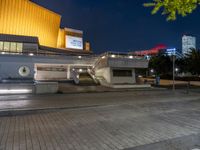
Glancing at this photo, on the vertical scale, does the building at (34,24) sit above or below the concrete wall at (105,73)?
above

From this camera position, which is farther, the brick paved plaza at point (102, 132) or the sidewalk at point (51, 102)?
the sidewalk at point (51, 102)

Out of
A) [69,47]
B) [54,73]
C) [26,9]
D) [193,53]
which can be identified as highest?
[26,9]

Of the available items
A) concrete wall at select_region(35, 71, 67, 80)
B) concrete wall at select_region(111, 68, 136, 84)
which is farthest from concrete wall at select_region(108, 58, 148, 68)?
concrete wall at select_region(35, 71, 67, 80)

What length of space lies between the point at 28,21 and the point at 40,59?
17.9 m

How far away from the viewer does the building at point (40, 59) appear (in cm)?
2766

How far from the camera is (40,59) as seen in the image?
96.9 ft

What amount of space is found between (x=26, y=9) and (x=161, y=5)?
141 ft

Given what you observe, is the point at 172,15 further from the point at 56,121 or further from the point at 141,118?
the point at 56,121

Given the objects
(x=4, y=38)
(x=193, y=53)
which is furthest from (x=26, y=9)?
(x=193, y=53)

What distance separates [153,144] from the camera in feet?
16.0

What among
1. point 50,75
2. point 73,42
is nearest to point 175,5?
point 50,75

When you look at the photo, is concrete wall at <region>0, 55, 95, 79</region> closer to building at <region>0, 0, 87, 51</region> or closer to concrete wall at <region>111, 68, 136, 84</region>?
concrete wall at <region>111, 68, 136, 84</region>

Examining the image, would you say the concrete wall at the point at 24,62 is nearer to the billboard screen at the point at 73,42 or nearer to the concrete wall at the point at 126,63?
the concrete wall at the point at 126,63

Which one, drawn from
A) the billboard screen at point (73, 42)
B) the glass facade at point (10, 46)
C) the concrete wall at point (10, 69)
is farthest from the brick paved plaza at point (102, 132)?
the billboard screen at point (73, 42)
